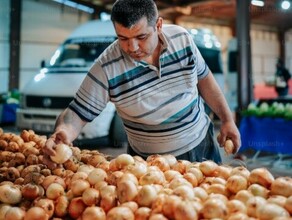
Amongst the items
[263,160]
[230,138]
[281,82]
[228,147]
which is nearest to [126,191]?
[228,147]

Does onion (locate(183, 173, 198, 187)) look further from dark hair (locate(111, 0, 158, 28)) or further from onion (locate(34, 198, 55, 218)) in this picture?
dark hair (locate(111, 0, 158, 28))

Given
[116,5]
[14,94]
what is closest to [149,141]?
[116,5]

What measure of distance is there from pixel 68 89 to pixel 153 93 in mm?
5249

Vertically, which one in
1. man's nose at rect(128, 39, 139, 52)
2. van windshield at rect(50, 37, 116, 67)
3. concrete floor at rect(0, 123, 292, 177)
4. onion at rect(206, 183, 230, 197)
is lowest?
concrete floor at rect(0, 123, 292, 177)

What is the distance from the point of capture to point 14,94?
1209 cm

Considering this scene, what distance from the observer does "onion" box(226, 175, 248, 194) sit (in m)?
1.55

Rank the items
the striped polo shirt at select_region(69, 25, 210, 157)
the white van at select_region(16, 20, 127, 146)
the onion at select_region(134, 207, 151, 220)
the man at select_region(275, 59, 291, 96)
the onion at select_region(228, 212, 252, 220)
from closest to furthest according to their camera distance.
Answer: the onion at select_region(228, 212, 252, 220) → the onion at select_region(134, 207, 151, 220) → the striped polo shirt at select_region(69, 25, 210, 157) → the white van at select_region(16, 20, 127, 146) → the man at select_region(275, 59, 291, 96)

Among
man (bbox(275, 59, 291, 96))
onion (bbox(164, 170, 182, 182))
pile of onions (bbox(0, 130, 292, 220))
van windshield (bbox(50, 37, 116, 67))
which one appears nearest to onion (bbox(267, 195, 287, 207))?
pile of onions (bbox(0, 130, 292, 220))

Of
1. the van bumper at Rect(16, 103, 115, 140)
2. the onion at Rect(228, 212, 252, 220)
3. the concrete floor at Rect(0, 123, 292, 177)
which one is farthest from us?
the van bumper at Rect(16, 103, 115, 140)

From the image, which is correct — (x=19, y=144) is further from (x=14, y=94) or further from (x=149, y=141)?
(x=14, y=94)

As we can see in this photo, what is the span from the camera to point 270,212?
1296 millimetres

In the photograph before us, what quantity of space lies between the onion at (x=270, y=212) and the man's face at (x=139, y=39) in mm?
994

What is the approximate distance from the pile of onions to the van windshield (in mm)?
5669

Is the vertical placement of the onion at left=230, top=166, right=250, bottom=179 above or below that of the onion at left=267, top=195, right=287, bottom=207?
below
